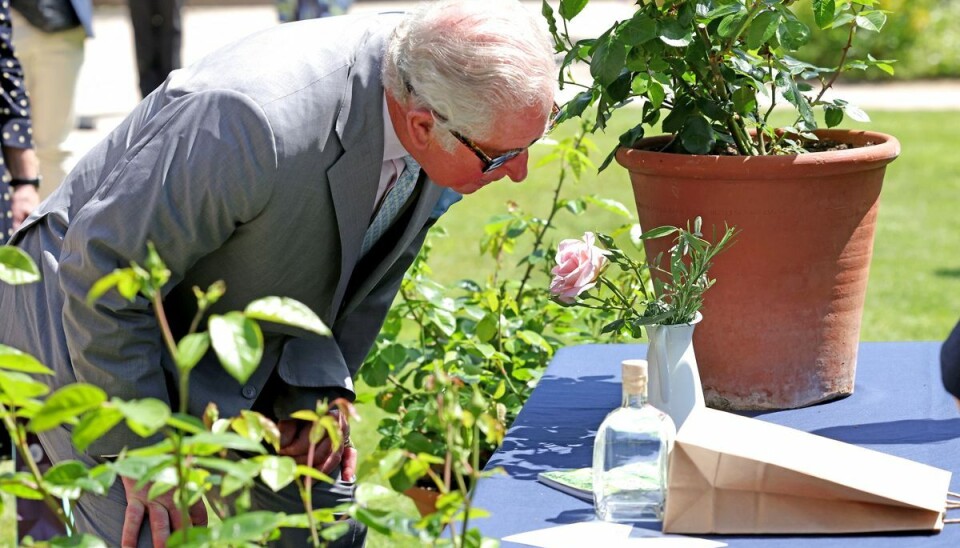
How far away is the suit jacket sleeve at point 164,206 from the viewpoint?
1.69 m

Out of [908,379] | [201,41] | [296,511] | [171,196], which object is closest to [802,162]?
[908,379]

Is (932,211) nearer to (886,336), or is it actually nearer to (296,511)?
(886,336)

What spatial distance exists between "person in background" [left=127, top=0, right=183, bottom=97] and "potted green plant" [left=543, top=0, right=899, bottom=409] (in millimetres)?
5943

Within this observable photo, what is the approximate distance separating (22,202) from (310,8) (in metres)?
4.34

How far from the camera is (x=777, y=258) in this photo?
6.02 ft

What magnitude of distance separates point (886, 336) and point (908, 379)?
9.82 ft

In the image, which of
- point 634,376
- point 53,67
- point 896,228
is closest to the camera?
point 634,376

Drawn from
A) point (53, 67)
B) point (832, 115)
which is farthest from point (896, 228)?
point (832, 115)

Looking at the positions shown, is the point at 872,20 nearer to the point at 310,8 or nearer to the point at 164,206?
the point at 164,206

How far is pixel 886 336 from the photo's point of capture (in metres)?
4.85

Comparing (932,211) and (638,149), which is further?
(932,211)

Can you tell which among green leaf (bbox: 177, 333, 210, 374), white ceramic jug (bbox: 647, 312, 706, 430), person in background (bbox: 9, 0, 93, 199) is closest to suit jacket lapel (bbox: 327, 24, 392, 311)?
white ceramic jug (bbox: 647, 312, 706, 430)

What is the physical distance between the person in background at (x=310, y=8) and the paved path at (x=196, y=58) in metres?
0.49

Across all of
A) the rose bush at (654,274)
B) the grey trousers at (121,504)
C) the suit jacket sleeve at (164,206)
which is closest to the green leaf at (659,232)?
the rose bush at (654,274)
